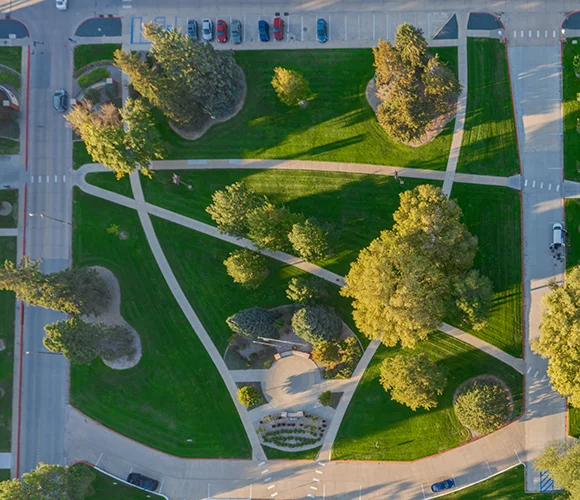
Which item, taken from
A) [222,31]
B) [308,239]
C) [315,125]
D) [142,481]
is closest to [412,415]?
[308,239]

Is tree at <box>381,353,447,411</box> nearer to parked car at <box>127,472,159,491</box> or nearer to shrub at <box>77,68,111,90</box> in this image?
parked car at <box>127,472,159,491</box>

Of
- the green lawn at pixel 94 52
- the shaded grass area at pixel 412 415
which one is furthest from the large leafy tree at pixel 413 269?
the green lawn at pixel 94 52

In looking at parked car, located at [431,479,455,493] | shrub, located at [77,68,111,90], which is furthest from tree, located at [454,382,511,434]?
shrub, located at [77,68,111,90]

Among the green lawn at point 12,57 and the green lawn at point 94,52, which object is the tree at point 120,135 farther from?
the green lawn at point 12,57

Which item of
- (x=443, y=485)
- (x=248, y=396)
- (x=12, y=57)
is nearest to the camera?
(x=248, y=396)

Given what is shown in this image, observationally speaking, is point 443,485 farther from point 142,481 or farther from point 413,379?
point 142,481
